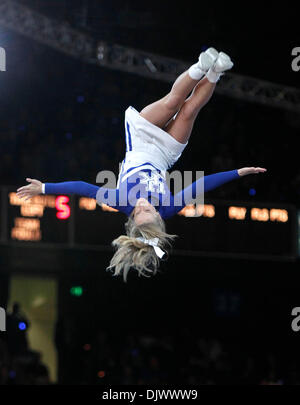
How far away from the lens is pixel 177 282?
15891mm

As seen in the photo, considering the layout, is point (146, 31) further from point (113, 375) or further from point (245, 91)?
point (113, 375)

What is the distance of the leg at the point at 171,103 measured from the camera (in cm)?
852

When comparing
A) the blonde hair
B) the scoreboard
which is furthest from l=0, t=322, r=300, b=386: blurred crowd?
the blonde hair

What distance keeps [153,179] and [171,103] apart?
74cm

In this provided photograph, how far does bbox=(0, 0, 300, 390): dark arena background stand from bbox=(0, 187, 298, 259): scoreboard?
18 millimetres

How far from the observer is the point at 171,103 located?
8594 mm

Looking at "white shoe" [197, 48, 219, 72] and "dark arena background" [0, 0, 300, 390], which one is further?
"dark arena background" [0, 0, 300, 390]

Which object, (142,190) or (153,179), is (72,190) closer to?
(142,190)

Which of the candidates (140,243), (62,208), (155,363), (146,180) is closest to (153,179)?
(146,180)

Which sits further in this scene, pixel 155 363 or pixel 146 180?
pixel 155 363

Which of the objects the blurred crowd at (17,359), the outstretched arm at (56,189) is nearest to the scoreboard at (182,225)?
the blurred crowd at (17,359)

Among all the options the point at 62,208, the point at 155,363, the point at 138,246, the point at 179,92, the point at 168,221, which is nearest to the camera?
the point at 138,246

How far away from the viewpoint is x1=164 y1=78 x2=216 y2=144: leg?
8594mm

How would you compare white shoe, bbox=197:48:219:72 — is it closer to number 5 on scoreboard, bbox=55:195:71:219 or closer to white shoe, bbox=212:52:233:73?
white shoe, bbox=212:52:233:73
